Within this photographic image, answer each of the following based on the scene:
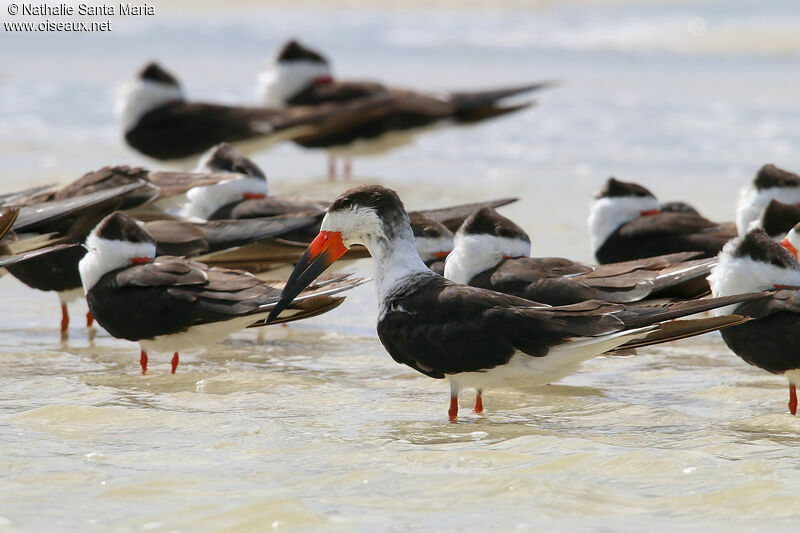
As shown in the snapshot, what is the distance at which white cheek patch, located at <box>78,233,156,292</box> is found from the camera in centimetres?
548

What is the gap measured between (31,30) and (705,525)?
18992mm

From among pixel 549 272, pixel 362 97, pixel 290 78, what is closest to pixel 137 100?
pixel 290 78

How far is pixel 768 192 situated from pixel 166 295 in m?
3.53

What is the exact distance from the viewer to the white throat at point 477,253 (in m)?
5.54

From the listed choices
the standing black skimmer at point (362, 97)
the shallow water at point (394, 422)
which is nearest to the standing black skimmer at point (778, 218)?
the shallow water at point (394, 422)

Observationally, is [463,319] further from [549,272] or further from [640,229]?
[640,229]

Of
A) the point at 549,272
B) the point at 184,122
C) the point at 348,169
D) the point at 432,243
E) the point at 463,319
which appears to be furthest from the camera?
the point at 348,169

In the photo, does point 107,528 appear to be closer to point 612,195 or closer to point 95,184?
point 95,184

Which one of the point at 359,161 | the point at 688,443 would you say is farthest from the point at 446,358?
the point at 359,161

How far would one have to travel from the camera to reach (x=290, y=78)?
1186 cm

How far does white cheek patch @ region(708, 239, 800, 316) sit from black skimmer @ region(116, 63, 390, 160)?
6007mm

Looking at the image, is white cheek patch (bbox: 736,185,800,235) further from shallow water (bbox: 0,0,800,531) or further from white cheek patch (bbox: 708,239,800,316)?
white cheek patch (bbox: 708,239,800,316)

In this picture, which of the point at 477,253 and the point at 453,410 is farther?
the point at 477,253

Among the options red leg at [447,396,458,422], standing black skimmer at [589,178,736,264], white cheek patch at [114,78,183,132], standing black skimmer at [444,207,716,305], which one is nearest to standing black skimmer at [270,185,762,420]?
red leg at [447,396,458,422]
